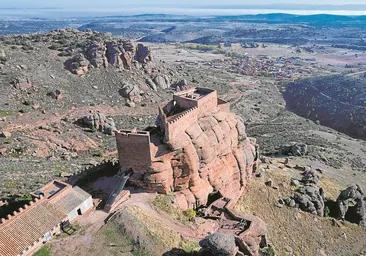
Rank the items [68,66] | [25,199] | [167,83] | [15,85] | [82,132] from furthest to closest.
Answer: [167,83] → [68,66] → [15,85] → [82,132] → [25,199]

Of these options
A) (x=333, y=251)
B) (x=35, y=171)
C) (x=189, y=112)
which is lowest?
(x=333, y=251)

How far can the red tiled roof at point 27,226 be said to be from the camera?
29.0m

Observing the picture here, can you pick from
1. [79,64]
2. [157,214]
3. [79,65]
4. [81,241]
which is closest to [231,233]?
[157,214]

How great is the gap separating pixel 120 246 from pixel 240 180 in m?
25.5

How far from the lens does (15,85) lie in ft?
255

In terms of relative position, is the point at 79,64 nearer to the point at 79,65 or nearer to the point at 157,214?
the point at 79,65

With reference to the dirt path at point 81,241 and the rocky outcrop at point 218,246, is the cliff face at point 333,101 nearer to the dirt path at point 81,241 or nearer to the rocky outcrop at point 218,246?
the rocky outcrop at point 218,246

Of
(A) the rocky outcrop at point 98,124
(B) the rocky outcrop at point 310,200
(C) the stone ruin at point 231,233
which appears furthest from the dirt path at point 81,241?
(A) the rocky outcrop at point 98,124

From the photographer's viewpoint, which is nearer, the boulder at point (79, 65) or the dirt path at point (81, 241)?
Result: the dirt path at point (81, 241)

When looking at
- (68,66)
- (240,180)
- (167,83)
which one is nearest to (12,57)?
(68,66)

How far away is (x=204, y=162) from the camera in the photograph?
45.0 meters

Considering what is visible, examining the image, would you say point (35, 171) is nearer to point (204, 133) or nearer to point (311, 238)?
point (204, 133)

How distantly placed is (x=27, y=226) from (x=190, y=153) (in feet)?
67.0

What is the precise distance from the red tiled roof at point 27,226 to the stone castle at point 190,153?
11.1 m
